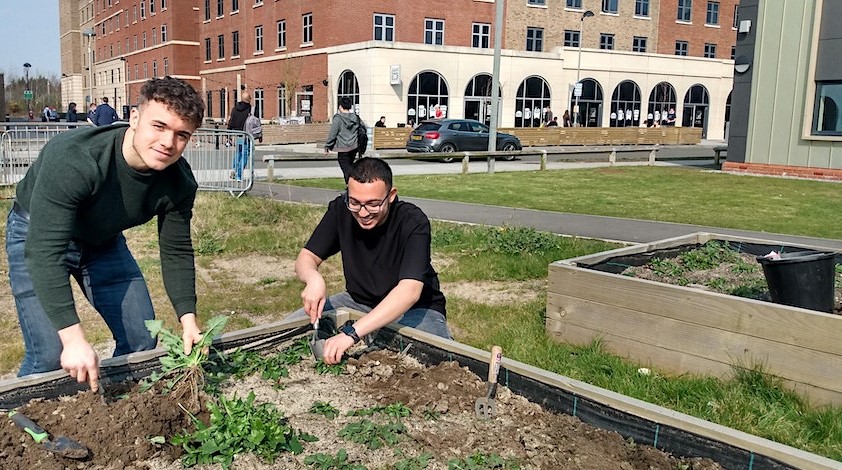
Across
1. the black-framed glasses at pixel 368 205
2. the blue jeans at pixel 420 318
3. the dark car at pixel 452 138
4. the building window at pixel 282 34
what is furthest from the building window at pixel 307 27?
the black-framed glasses at pixel 368 205

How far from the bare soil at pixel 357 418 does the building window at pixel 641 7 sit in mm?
53228

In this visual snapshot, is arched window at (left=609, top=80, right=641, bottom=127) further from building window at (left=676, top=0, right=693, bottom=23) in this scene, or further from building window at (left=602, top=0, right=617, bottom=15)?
building window at (left=676, top=0, right=693, bottom=23)

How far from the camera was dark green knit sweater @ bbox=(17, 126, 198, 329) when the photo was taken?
8.63 feet

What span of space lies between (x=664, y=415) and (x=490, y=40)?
151ft

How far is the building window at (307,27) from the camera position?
44.8m

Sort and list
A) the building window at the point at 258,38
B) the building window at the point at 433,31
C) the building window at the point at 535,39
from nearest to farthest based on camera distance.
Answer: the building window at the point at 433,31 < the building window at the point at 535,39 < the building window at the point at 258,38

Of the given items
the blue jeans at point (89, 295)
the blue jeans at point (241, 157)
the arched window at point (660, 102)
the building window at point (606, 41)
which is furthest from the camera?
the building window at point (606, 41)

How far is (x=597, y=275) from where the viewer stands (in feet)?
15.7

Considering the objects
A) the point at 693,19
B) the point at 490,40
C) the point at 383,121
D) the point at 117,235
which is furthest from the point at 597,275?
the point at 693,19

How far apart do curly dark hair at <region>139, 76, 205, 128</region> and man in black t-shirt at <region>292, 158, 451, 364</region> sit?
3.02ft

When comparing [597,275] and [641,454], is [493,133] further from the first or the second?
[641,454]

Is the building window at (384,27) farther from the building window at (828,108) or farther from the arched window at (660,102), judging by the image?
the building window at (828,108)

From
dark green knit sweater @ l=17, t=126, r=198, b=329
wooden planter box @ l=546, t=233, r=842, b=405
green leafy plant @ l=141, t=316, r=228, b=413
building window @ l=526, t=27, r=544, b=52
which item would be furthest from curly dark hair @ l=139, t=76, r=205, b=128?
building window @ l=526, t=27, r=544, b=52

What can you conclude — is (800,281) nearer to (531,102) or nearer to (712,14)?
(531,102)
